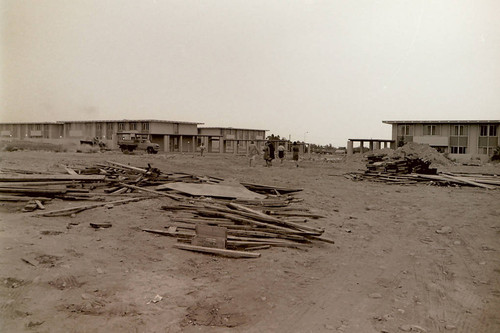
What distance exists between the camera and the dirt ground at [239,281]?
5117 millimetres

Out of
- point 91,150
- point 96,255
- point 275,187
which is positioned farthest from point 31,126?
point 96,255

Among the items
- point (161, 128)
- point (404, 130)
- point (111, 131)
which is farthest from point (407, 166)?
point (111, 131)

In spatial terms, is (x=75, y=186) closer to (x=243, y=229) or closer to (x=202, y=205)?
(x=202, y=205)

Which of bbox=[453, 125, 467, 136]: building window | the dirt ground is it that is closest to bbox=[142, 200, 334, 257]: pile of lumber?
the dirt ground

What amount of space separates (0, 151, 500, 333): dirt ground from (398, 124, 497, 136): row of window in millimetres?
44936

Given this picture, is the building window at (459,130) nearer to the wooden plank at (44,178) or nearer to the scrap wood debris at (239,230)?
the scrap wood debris at (239,230)

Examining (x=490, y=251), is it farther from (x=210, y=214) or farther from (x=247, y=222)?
(x=210, y=214)

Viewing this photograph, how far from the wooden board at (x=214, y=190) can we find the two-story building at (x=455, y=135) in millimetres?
42493

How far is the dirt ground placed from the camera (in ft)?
16.8

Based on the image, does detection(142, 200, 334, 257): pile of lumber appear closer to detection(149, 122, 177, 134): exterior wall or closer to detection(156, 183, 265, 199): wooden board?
detection(156, 183, 265, 199): wooden board

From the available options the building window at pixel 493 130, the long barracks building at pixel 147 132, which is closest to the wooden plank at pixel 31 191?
the long barracks building at pixel 147 132

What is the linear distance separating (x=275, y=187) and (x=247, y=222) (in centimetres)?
608

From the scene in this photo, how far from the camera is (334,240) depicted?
8.89 metres

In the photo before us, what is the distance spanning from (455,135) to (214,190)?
45.9 metres
